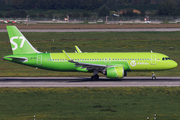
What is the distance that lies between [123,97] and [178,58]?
132 ft

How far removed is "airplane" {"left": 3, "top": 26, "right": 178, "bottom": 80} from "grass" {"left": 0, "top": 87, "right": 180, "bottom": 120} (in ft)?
25.9

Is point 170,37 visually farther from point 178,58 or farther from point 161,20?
point 161,20

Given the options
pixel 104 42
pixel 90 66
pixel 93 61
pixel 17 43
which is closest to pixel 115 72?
pixel 90 66

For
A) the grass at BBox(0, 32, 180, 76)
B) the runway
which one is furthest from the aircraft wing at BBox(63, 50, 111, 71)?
the grass at BBox(0, 32, 180, 76)

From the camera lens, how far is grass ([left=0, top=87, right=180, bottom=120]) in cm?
2625

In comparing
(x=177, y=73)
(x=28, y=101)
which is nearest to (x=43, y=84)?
(x=28, y=101)

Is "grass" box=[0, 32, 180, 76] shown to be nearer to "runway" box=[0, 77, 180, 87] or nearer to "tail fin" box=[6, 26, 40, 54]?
"tail fin" box=[6, 26, 40, 54]

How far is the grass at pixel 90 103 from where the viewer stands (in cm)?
2625

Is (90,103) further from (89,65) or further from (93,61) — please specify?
(93,61)

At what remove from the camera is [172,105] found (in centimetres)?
2991

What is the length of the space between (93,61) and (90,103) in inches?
634

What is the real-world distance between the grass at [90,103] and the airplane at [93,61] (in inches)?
310

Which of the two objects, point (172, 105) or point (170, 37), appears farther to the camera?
point (170, 37)

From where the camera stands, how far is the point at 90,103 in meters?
31.0
